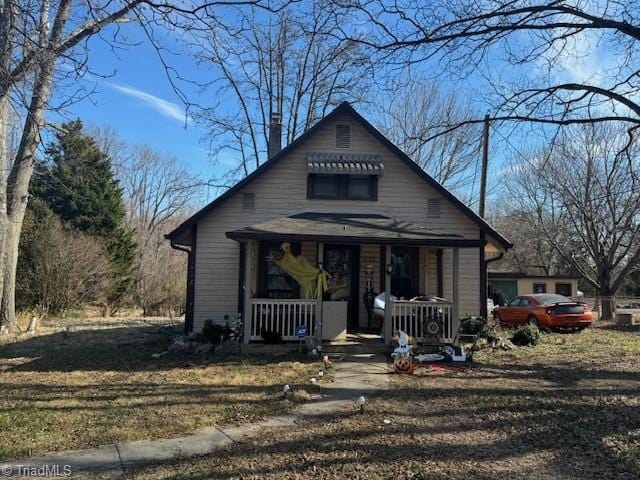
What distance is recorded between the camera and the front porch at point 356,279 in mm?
11117

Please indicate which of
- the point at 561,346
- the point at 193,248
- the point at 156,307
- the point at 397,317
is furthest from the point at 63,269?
the point at 561,346

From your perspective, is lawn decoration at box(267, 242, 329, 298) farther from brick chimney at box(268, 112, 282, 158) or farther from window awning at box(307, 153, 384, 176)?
brick chimney at box(268, 112, 282, 158)

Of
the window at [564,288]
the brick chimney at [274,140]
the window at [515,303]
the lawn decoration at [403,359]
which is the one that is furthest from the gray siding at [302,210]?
the window at [564,288]

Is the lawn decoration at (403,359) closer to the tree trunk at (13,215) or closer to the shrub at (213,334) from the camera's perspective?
the shrub at (213,334)

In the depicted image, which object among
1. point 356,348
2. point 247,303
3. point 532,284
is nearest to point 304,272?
point 247,303

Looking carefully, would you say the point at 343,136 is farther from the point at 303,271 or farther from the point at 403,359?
the point at 403,359

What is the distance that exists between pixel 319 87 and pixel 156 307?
48.1ft

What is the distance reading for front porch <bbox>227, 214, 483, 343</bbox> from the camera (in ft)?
36.5

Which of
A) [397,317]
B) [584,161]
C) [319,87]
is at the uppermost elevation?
[319,87]

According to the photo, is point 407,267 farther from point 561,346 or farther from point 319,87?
point 319,87

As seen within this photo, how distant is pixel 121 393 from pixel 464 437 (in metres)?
4.82

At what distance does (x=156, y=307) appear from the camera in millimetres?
25953

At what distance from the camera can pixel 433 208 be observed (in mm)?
13695

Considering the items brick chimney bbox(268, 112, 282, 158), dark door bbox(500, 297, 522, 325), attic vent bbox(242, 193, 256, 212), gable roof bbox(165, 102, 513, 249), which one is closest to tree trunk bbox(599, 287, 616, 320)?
dark door bbox(500, 297, 522, 325)
